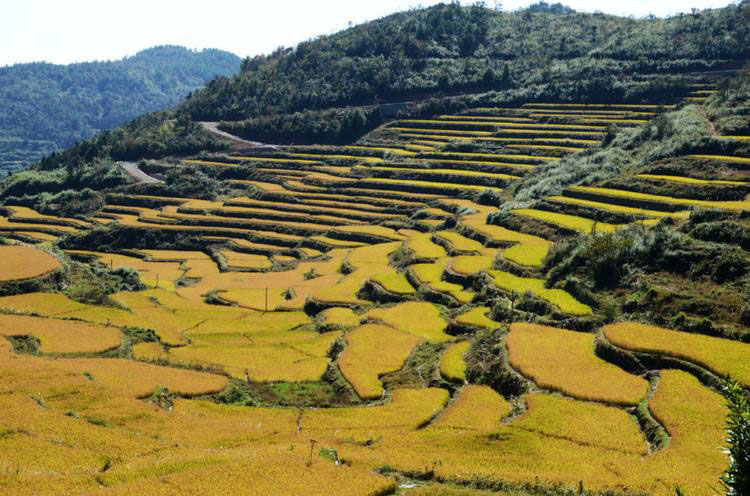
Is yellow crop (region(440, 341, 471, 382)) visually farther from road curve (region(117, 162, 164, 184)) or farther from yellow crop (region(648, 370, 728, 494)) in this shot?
road curve (region(117, 162, 164, 184))

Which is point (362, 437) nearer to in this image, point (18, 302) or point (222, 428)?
point (222, 428)

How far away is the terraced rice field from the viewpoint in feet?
67.7

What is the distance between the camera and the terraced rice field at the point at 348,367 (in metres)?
20.6

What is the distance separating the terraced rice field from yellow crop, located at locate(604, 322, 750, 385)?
12cm

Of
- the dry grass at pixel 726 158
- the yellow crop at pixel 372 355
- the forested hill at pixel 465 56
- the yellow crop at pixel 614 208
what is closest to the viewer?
the yellow crop at pixel 372 355

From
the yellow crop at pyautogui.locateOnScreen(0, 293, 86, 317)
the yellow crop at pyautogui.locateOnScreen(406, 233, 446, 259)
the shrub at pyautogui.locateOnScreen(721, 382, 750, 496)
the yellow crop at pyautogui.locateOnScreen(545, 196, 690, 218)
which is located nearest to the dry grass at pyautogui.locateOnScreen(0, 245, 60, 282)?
the yellow crop at pyautogui.locateOnScreen(0, 293, 86, 317)

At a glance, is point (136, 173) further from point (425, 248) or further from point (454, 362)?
point (454, 362)

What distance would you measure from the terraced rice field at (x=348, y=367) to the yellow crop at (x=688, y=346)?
0.39ft

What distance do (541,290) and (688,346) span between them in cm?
1088

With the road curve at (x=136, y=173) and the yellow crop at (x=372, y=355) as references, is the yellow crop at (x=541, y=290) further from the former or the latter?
the road curve at (x=136, y=173)

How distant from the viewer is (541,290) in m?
38.9

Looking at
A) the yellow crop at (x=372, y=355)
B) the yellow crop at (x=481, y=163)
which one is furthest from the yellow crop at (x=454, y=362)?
the yellow crop at (x=481, y=163)

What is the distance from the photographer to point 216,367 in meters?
34.6

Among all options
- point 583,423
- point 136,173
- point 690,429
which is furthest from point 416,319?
point 136,173
